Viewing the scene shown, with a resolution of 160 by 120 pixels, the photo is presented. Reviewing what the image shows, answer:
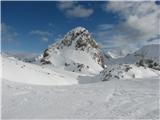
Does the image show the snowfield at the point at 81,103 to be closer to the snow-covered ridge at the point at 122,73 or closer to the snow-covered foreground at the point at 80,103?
the snow-covered foreground at the point at 80,103

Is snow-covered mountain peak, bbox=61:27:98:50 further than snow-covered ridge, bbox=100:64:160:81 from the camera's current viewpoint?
Yes

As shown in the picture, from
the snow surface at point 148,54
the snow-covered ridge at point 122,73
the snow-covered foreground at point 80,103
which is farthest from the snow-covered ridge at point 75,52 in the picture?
the snow surface at point 148,54

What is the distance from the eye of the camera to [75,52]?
65938 mm

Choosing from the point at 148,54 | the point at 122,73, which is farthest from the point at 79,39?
the point at 148,54

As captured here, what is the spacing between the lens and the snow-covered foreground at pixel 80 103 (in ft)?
36.3

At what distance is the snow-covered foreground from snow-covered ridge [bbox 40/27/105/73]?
4186cm

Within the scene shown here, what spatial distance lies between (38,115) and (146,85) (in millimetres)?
8339

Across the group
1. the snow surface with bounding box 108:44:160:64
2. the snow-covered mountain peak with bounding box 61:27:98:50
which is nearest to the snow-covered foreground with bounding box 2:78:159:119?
the snow-covered mountain peak with bounding box 61:27:98:50

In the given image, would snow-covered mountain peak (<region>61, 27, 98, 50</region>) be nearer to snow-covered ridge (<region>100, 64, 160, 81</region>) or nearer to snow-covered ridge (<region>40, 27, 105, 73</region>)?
snow-covered ridge (<region>40, 27, 105, 73</region>)

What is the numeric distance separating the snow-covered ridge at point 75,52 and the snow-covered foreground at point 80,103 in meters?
41.9

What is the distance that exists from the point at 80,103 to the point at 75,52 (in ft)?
175

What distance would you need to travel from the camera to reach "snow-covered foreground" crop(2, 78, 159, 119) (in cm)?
1108

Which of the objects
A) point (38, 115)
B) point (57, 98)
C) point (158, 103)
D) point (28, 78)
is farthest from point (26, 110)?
point (28, 78)

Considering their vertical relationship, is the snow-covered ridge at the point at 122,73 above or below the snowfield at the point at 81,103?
above
